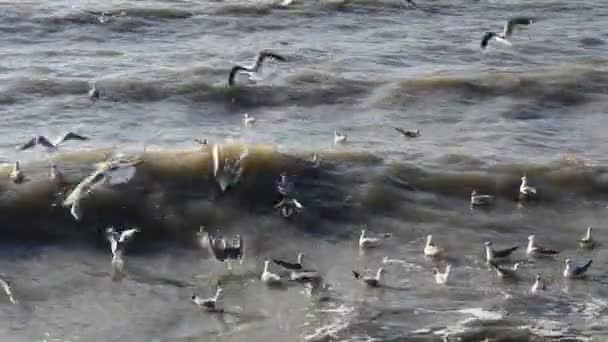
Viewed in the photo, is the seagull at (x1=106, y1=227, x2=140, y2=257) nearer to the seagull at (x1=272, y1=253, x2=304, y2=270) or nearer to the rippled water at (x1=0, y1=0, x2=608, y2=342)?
the rippled water at (x1=0, y1=0, x2=608, y2=342)

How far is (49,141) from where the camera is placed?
1327 cm

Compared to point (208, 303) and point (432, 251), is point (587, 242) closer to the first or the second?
point (432, 251)

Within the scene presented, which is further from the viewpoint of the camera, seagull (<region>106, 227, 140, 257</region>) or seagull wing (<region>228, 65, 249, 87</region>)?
seagull wing (<region>228, 65, 249, 87</region>)

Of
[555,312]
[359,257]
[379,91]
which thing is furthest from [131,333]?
[379,91]

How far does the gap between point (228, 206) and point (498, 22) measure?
1035 centimetres

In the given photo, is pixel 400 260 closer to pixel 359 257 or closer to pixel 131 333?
pixel 359 257

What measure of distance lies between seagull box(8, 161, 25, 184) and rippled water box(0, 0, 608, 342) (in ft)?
0.31

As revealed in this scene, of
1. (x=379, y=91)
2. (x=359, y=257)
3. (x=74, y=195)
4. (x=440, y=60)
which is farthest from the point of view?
(x=440, y=60)

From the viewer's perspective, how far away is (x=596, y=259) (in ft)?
35.9

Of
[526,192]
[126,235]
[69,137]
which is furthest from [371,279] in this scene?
[69,137]

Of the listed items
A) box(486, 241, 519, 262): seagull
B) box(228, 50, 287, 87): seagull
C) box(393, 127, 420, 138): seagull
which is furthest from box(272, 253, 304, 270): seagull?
box(228, 50, 287, 87): seagull

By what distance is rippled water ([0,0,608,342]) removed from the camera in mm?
9766

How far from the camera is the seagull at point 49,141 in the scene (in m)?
12.7

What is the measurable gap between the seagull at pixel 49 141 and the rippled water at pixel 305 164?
14 centimetres
